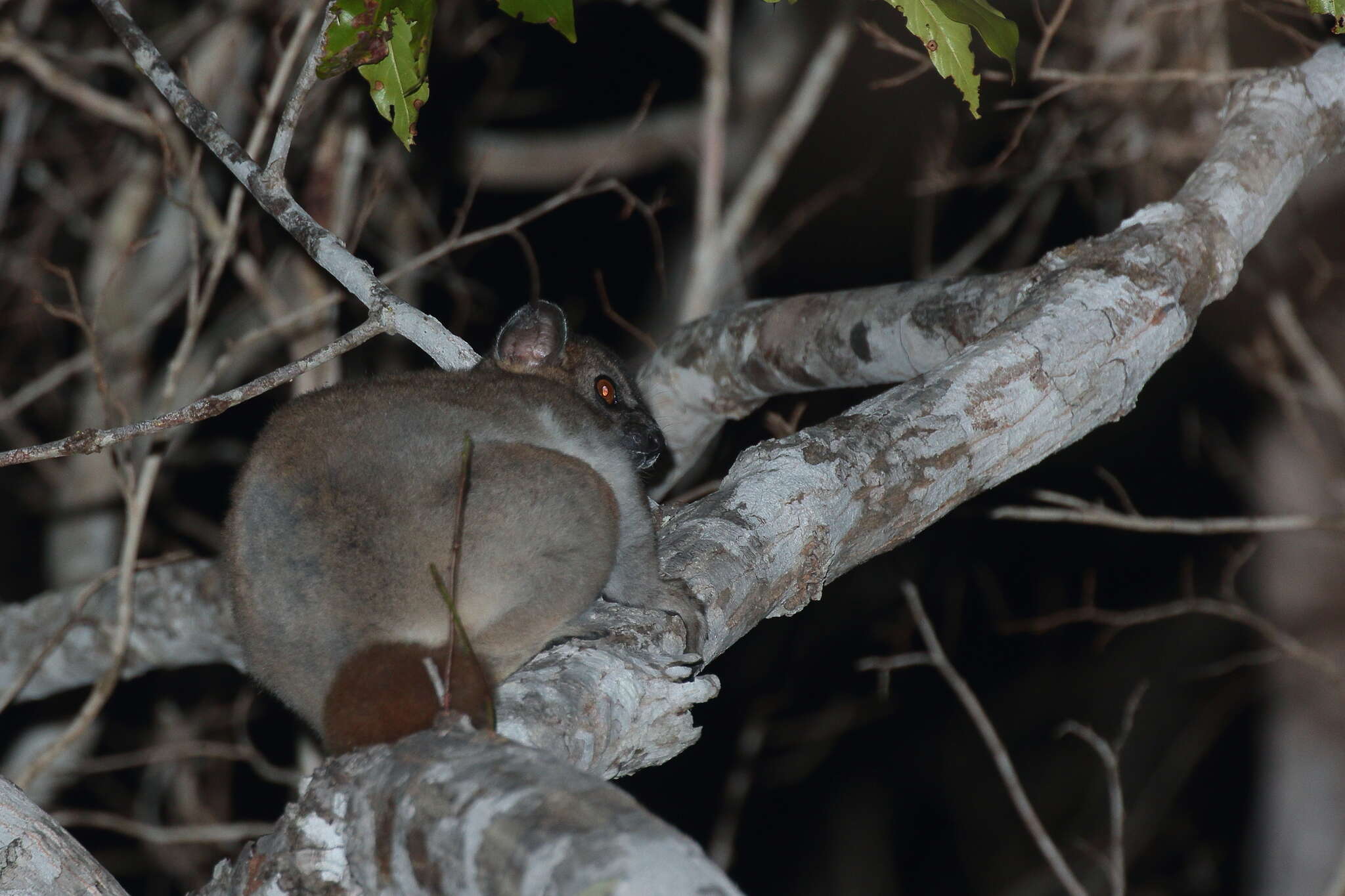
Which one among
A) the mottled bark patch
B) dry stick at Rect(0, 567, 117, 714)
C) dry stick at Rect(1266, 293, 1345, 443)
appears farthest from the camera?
dry stick at Rect(1266, 293, 1345, 443)

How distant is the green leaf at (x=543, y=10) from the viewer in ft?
8.70

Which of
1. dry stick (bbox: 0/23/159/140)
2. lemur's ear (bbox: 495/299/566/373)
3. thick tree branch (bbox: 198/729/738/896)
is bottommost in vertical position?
thick tree branch (bbox: 198/729/738/896)

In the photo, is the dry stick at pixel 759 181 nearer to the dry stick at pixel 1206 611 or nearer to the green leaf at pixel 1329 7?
the dry stick at pixel 1206 611

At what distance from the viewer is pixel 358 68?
2928 mm

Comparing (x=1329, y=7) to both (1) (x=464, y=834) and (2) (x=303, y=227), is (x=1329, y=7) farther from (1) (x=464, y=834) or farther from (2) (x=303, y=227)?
(1) (x=464, y=834)

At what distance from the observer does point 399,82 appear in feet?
9.81

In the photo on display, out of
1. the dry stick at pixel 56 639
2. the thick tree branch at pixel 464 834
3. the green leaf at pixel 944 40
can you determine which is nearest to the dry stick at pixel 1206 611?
the green leaf at pixel 944 40

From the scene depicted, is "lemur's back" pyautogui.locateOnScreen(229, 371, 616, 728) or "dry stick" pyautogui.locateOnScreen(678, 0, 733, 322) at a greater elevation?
"dry stick" pyautogui.locateOnScreen(678, 0, 733, 322)

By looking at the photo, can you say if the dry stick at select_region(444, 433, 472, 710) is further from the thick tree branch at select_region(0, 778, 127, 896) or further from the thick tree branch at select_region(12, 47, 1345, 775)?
the thick tree branch at select_region(0, 778, 127, 896)

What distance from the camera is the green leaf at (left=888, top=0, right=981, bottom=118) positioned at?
2.80m

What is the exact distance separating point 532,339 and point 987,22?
5.50 ft

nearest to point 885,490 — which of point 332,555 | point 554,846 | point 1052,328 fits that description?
point 1052,328

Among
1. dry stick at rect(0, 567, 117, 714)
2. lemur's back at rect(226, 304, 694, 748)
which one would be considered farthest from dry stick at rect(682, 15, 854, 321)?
lemur's back at rect(226, 304, 694, 748)

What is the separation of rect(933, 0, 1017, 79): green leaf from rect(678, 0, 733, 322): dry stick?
3.22 meters
